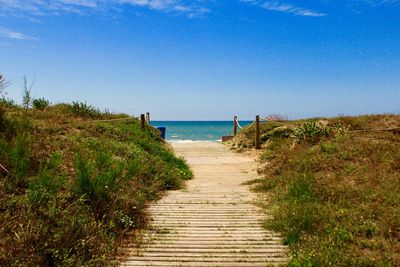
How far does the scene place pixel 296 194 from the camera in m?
7.73

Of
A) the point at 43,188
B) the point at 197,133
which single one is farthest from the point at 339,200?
the point at 197,133

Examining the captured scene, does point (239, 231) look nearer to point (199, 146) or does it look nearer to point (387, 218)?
point (387, 218)

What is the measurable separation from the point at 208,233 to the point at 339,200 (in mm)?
2500

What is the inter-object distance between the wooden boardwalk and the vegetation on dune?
0.38m

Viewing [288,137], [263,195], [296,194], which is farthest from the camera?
[288,137]

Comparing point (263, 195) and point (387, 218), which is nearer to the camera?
point (387, 218)

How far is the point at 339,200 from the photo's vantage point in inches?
274

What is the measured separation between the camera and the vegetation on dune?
200 inches

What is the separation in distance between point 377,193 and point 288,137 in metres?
10.4

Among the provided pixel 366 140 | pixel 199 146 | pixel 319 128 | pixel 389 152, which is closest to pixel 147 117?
pixel 199 146

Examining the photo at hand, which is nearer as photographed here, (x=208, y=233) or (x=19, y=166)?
(x=208, y=233)

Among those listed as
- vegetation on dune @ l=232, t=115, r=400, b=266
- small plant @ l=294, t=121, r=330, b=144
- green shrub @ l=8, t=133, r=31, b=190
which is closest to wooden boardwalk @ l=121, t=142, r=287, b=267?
vegetation on dune @ l=232, t=115, r=400, b=266

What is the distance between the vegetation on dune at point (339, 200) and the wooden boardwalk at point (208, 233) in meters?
0.38

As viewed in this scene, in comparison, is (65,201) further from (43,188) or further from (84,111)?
(84,111)
